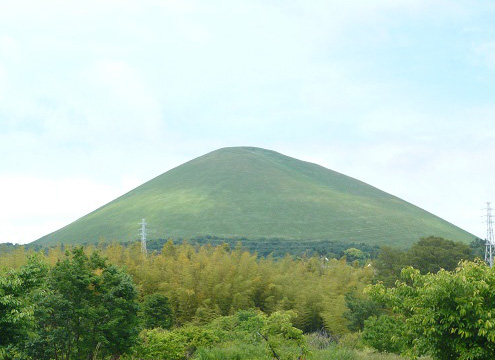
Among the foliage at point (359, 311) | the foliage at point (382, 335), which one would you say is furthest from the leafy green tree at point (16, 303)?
the foliage at point (359, 311)

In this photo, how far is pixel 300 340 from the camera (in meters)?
19.3

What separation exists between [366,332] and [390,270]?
21.1 m

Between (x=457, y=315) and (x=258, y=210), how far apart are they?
12703 cm

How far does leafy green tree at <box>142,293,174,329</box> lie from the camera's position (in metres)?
33.0

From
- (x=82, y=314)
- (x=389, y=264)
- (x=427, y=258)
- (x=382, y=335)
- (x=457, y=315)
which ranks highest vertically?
(x=82, y=314)

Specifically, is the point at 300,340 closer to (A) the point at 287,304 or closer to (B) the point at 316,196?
(A) the point at 287,304

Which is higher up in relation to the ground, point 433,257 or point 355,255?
A: point 433,257

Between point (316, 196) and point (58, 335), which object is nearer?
point (58, 335)

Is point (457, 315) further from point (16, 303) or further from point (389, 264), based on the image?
point (389, 264)

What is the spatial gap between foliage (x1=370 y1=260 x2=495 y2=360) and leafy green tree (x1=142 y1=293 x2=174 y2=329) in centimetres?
2004

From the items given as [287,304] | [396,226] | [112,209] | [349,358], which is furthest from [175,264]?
[112,209]

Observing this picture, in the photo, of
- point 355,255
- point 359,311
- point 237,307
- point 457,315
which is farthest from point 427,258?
point 355,255

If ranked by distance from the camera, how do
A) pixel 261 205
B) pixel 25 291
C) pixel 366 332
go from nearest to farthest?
pixel 25 291 → pixel 366 332 → pixel 261 205

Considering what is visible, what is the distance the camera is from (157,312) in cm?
3344
